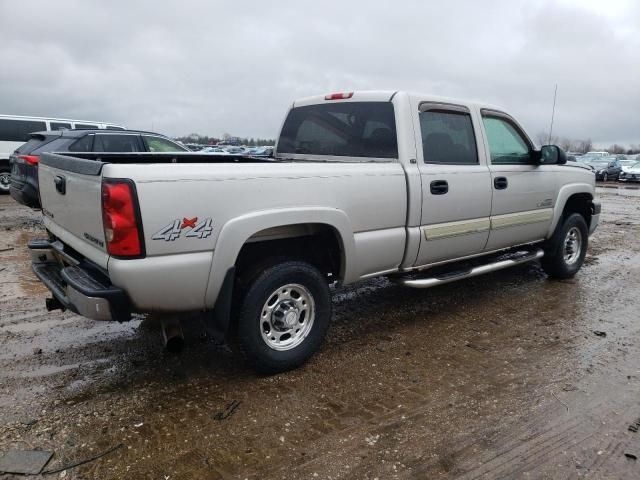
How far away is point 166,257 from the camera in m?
2.85

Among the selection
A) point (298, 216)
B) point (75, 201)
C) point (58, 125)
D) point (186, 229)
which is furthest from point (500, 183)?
point (58, 125)

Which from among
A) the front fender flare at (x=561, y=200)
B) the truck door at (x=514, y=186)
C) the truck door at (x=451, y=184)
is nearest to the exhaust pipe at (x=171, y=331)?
the truck door at (x=451, y=184)

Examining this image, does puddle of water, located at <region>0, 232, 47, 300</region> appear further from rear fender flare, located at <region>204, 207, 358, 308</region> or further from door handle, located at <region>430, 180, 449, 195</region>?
door handle, located at <region>430, 180, 449, 195</region>

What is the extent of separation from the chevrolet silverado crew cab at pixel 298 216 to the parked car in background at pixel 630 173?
26.9 meters

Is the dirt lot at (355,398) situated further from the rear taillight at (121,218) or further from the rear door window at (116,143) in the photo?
the rear door window at (116,143)

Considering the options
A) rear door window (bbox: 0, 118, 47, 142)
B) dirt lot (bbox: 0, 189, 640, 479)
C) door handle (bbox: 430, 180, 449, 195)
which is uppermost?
rear door window (bbox: 0, 118, 47, 142)

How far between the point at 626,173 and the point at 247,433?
3146cm

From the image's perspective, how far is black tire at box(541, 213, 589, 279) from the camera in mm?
5891

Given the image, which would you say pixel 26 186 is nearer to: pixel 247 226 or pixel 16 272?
pixel 16 272

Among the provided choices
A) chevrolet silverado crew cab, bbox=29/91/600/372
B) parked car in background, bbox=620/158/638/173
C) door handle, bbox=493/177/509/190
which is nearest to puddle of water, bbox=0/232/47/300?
chevrolet silverado crew cab, bbox=29/91/600/372

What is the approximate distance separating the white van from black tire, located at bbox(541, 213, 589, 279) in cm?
1238

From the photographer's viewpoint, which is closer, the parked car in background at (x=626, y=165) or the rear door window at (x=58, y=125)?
the rear door window at (x=58, y=125)

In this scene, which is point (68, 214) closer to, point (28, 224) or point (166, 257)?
point (166, 257)

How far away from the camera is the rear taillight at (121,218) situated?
2.66 metres
